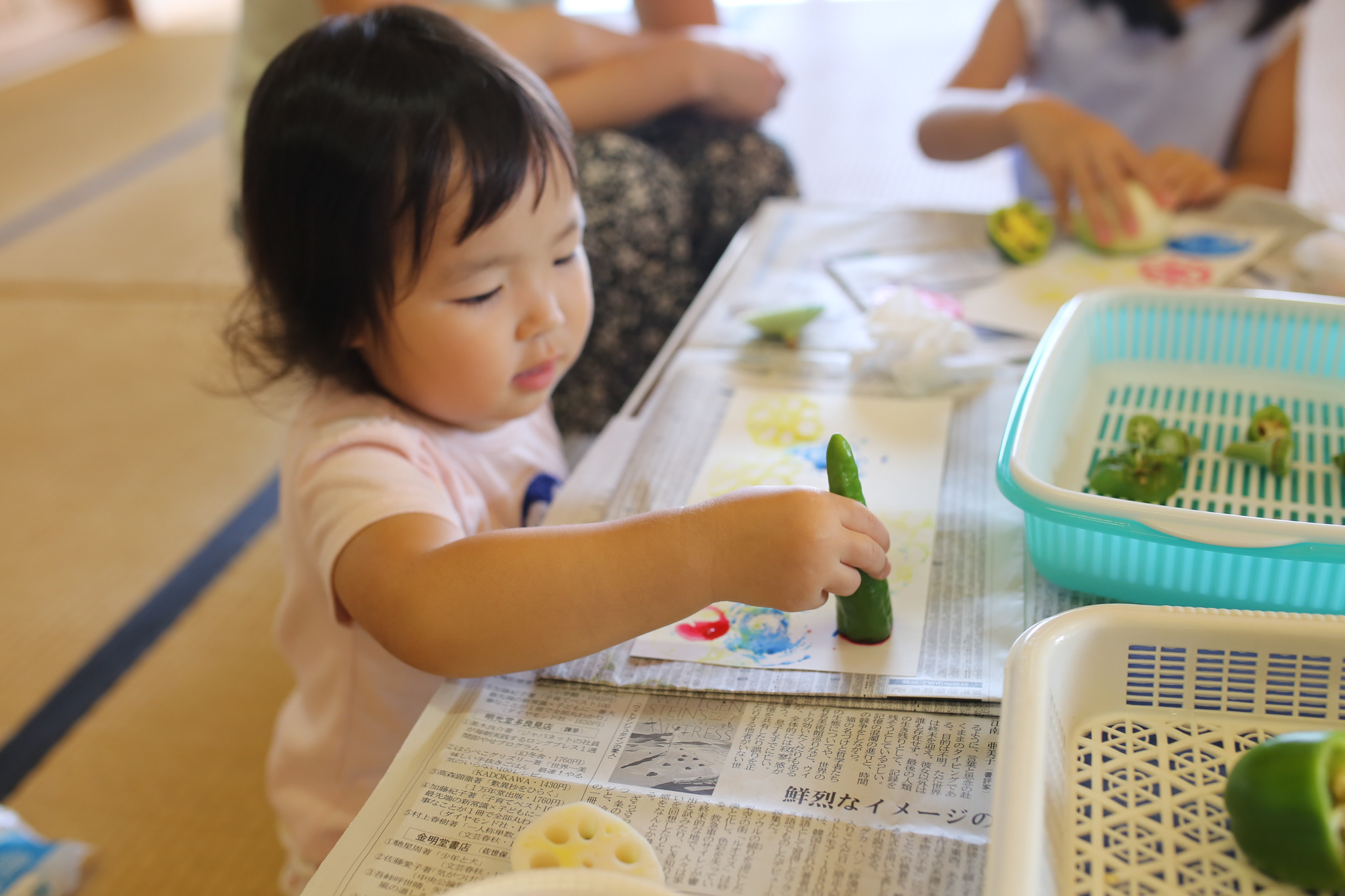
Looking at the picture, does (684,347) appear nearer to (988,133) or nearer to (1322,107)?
(988,133)

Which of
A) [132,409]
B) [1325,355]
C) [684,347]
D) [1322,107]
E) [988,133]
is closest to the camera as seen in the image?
[1325,355]

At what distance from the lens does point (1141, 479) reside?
555 millimetres

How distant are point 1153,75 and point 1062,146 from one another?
0.37m

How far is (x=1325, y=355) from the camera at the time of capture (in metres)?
0.65

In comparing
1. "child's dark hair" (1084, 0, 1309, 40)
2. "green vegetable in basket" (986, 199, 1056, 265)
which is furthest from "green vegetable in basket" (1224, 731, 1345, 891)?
"child's dark hair" (1084, 0, 1309, 40)

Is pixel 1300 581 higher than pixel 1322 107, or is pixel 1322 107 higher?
pixel 1300 581

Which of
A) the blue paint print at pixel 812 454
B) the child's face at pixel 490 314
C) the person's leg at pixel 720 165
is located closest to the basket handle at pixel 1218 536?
the blue paint print at pixel 812 454

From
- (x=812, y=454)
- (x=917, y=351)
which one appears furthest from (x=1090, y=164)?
(x=812, y=454)

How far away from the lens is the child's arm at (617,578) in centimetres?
48

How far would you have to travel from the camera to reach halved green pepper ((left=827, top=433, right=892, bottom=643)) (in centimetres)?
50

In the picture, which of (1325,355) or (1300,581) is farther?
(1325,355)

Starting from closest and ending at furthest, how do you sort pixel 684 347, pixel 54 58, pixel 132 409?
pixel 684 347 → pixel 132 409 → pixel 54 58

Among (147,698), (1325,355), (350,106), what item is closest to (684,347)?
(350,106)

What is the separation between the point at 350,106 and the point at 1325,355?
60 cm
